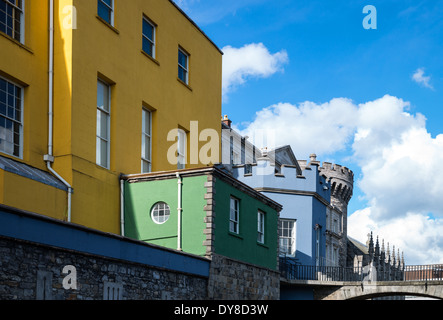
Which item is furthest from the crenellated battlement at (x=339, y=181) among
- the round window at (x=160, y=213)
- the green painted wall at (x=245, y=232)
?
the round window at (x=160, y=213)

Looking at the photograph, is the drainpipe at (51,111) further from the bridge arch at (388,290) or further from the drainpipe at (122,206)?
the bridge arch at (388,290)

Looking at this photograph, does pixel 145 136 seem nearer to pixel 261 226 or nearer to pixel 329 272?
pixel 261 226

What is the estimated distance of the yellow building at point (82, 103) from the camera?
18.7 m

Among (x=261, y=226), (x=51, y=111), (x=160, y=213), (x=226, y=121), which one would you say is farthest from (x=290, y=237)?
Result: (x=51, y=111)

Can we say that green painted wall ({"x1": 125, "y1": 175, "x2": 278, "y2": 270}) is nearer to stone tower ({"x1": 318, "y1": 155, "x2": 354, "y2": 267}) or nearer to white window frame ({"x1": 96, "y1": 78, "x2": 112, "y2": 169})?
white window frame ({"x1": 96, "y1": 78, "x2": 112, "y2": 169})

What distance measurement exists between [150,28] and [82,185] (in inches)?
298

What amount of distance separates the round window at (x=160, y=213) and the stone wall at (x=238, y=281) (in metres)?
2.00

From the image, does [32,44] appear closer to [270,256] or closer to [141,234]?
[141,234]

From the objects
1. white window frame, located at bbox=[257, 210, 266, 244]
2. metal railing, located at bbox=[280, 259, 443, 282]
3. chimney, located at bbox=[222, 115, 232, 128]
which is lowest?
metal railing, located at bbox=[280, 259, 443, 282]

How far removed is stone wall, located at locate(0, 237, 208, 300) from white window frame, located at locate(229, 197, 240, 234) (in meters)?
3.86

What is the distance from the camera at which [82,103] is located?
66.5ft

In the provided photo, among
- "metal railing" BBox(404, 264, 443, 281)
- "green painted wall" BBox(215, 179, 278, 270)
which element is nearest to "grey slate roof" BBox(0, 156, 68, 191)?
"green painted wall" BBox(215, 179, 278, 270)

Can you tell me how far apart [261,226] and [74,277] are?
1142 centimetres

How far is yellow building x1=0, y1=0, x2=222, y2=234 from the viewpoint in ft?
61.3
